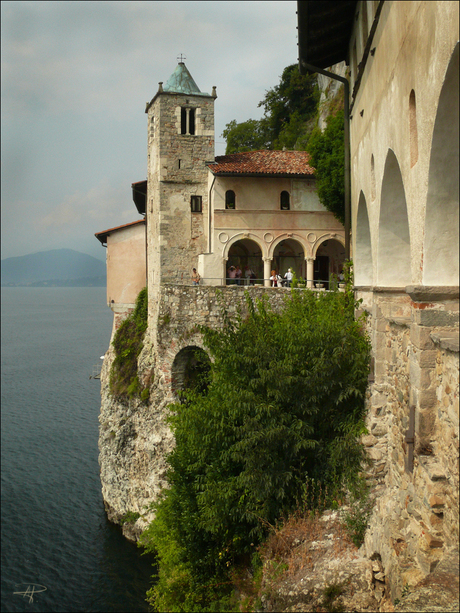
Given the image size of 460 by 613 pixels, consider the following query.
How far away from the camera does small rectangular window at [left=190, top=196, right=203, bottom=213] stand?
23031mm

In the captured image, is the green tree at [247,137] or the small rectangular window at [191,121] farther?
the green tree at [247,137]

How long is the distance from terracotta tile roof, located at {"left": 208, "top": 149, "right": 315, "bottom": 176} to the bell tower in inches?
40.2

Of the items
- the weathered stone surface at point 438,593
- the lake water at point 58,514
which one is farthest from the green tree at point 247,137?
the weathered stone surface at point 438,593

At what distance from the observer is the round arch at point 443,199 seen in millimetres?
5102

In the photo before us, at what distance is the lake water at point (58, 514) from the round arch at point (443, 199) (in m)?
18.6

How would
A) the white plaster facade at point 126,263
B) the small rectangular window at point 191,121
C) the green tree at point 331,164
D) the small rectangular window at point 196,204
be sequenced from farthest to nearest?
the white plaster facade at point 126,263
the small rectangular window at point 191,121
the small rectangular window at point 196,204
the green tree at point 331,164

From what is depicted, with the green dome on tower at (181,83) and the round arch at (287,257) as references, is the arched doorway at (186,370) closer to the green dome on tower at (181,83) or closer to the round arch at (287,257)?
the round arch at (287,257)

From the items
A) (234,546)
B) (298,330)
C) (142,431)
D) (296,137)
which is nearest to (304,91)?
(296,137)

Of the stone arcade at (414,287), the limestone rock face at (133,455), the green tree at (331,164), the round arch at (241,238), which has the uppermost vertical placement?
the green tree at (331,164)

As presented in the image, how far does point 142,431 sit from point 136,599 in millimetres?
6442

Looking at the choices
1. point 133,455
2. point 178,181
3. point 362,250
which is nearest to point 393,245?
point 362,250

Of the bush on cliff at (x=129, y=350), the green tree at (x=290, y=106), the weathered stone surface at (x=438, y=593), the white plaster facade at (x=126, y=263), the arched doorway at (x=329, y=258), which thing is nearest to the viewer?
the weathered stone surface at (x=438, y=593)

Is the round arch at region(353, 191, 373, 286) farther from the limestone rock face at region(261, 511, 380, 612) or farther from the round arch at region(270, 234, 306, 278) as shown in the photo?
the round arch at region(270, 234, 306, 278)

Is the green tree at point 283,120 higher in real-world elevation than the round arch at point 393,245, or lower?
higher
